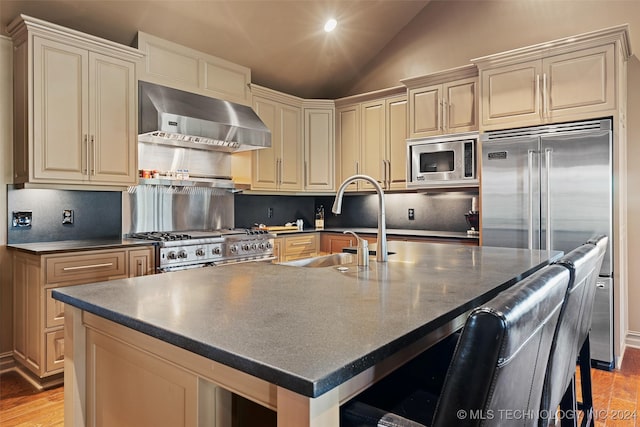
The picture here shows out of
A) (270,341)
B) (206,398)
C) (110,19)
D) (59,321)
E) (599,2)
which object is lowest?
(59,321)

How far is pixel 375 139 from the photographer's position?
4.62 meters

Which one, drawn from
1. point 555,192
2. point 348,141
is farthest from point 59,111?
point 555,192

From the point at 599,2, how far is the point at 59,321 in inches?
192

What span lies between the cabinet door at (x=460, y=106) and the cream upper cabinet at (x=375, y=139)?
1.82 feet

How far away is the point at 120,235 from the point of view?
11.3 ft

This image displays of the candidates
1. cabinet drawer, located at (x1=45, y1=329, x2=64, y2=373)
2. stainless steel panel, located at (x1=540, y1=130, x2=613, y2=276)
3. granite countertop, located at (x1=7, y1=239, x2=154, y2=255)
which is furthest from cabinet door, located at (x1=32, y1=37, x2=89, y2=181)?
stainless steel panel, located at (x1=540, y1=130, x2=613, y2=276)

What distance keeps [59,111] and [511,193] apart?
3.47 metres

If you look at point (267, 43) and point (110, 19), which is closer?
point (110, 19)

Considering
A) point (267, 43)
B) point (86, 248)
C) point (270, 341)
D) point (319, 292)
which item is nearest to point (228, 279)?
point (319, 292)

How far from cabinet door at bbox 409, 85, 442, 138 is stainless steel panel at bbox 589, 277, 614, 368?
1.91 m

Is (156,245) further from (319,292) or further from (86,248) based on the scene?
(319,292)

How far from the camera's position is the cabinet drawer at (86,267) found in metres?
2.58

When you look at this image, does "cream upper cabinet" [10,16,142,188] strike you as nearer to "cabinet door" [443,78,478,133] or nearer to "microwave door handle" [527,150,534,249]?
"cabinet door" [443,78,478,133]

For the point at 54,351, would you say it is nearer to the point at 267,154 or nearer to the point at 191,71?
the point at 191,71
